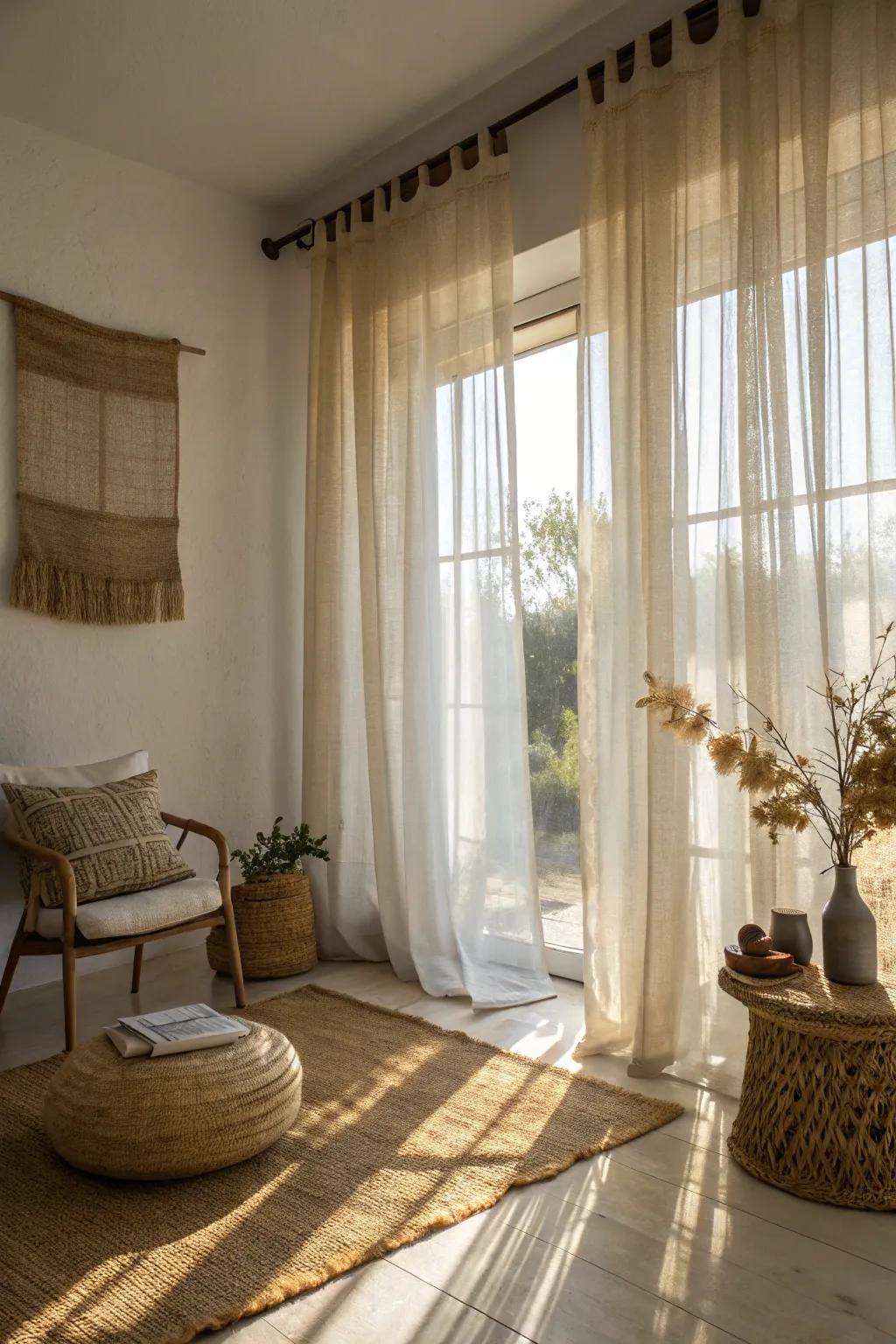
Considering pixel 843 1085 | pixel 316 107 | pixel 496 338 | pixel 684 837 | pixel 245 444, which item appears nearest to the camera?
pixel 843 1085

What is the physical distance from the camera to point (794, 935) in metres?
2.19

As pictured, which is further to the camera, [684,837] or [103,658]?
[103,658]

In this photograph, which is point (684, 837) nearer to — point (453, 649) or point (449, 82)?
point (453, 649)

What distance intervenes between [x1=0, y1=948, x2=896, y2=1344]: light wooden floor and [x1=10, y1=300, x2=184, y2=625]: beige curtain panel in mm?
2495

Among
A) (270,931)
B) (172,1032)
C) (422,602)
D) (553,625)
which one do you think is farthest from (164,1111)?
(553,625)

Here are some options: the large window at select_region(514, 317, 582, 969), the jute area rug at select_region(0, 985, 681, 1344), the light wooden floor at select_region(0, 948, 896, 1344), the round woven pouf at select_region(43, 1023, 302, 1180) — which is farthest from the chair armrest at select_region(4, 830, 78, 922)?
the large window at select_region(514, 317, 582, 969)

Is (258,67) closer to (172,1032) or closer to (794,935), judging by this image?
(172,1032)

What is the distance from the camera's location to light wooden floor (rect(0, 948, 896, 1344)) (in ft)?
5.28

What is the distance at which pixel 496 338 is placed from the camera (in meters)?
3.25

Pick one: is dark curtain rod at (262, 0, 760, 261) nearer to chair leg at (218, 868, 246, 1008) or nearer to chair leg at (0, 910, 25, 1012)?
chair leg at (218, 868, 246, 1008)

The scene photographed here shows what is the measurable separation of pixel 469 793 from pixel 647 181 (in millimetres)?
1886

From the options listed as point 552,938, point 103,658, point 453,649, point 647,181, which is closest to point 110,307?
point 103,658

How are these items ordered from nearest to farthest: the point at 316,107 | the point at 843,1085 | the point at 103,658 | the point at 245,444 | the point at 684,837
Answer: the point at 843,1085 < the point at 684,837 < the point at 316,107 < the point at 103,658 < the point at 245,444

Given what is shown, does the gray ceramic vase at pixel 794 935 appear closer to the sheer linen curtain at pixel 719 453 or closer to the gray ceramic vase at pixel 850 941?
the gray ceramic vase at pixel 850 941
